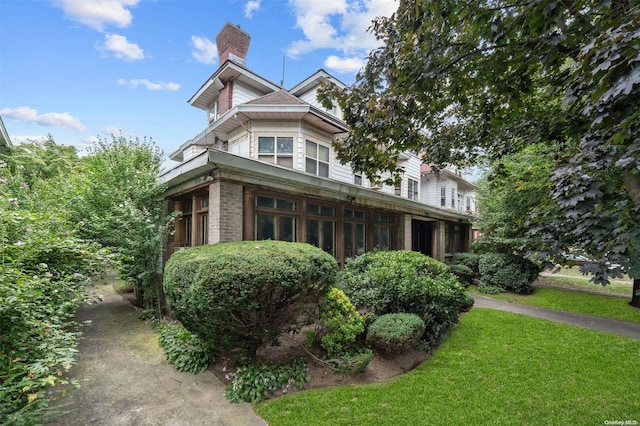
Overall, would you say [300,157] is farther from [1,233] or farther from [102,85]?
[1,233]

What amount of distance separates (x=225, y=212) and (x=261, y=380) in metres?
3.25

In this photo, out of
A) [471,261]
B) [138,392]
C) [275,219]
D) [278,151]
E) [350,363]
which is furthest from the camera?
[471,261]

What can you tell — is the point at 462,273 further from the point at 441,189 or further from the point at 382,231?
the point at 441,189

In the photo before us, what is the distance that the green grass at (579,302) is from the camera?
7.96 metres

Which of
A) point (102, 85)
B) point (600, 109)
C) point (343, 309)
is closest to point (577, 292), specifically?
point (343, 309)

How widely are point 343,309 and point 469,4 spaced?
14.8 ft

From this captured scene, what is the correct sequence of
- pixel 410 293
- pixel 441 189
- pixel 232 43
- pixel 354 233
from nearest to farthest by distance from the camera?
pixel 410 293
pixel 354 233
pixel 232 43
pixel 441 189

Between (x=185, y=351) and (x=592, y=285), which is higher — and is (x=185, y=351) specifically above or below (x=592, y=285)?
above


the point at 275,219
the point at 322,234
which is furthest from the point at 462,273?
the point at 275,219

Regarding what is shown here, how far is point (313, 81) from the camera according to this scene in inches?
515

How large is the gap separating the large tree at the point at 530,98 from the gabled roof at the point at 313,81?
26.5ft

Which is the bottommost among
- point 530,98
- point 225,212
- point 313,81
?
point 225,212

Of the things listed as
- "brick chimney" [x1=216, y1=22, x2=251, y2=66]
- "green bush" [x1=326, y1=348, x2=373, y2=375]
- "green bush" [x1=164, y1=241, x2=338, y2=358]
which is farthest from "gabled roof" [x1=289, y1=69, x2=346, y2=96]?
"green bush" [x1=326, y1=348, x2=373, y2=375]

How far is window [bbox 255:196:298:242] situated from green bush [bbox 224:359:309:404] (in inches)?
122
